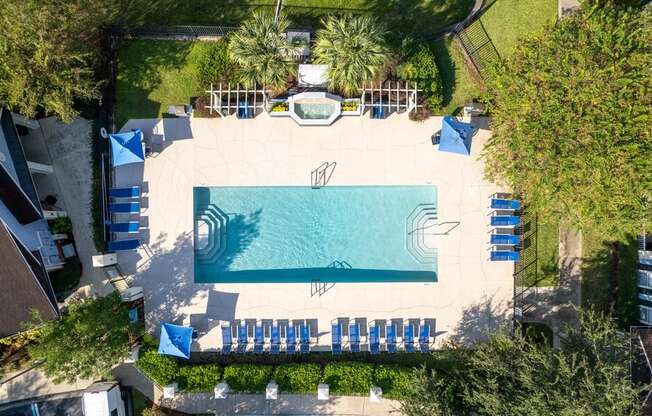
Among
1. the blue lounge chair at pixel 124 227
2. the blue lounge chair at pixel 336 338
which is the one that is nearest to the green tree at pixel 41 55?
the blue lounge chair at pixel 124 227

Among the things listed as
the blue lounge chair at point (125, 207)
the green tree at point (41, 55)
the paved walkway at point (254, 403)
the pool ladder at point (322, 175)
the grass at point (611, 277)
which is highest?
the green tree at point (41, 55)

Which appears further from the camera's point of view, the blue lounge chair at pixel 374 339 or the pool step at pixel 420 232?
the pool step at pixel 420 232

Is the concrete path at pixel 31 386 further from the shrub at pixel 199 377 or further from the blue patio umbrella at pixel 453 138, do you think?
the blue patio umbrella at pixel 453 138

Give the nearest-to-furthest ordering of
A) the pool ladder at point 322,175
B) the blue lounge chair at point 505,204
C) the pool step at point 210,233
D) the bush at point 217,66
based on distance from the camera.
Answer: the blue lounge chair at point 505,204, the bush at point 217,66, the pool ladder at point 322,175, the pool step at point 210,233

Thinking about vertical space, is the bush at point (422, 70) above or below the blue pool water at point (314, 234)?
above

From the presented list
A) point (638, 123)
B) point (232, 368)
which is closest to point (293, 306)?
point (232, 368)

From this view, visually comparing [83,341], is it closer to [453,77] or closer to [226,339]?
[226,339]

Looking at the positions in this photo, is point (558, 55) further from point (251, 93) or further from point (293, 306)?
point (293, 306)

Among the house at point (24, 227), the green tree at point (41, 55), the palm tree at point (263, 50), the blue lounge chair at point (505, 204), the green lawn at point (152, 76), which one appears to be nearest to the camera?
the green tree at point (41, 55)
